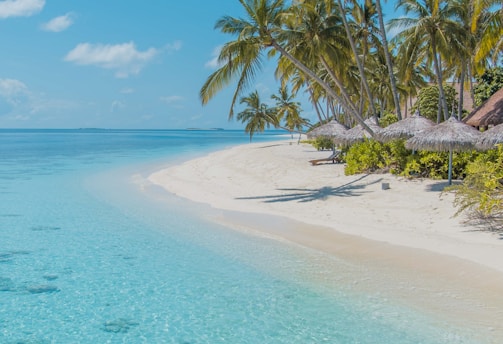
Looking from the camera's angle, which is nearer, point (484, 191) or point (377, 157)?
point (484, 191)

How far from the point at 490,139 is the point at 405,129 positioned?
113 inches

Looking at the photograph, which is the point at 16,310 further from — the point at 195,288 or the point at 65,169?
the point at 65,169

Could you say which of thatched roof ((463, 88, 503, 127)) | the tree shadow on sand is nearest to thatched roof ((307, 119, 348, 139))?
the tree shadow on sand

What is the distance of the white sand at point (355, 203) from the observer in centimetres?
695

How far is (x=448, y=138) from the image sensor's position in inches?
379

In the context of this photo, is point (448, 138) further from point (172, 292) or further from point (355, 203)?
point (172, 292)

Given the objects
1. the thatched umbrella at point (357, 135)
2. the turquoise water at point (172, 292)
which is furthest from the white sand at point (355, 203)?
the turquoise water at point (172, 292)

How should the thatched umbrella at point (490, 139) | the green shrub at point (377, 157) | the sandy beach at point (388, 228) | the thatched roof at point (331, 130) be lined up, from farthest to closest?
the thatched roof at point (331, 130)
the green shrub at point (377, 157)
the thatched umbrella at point (490, 139)
the sandy beach at point (388, 228)

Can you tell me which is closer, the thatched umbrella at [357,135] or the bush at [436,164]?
the bush at [436,164]

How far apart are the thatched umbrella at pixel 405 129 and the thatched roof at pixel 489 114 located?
5.57 feet

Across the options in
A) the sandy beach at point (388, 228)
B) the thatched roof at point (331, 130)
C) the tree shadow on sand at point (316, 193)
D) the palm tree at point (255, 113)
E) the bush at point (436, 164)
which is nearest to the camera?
the sandy beach at point (388, 228)

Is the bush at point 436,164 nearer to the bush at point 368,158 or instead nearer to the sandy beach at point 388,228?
the sandy beach at point 388,228

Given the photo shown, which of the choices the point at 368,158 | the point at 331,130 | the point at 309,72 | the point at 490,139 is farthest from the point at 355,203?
the point at 331,130

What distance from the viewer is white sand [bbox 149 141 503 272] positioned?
22.8 feet
